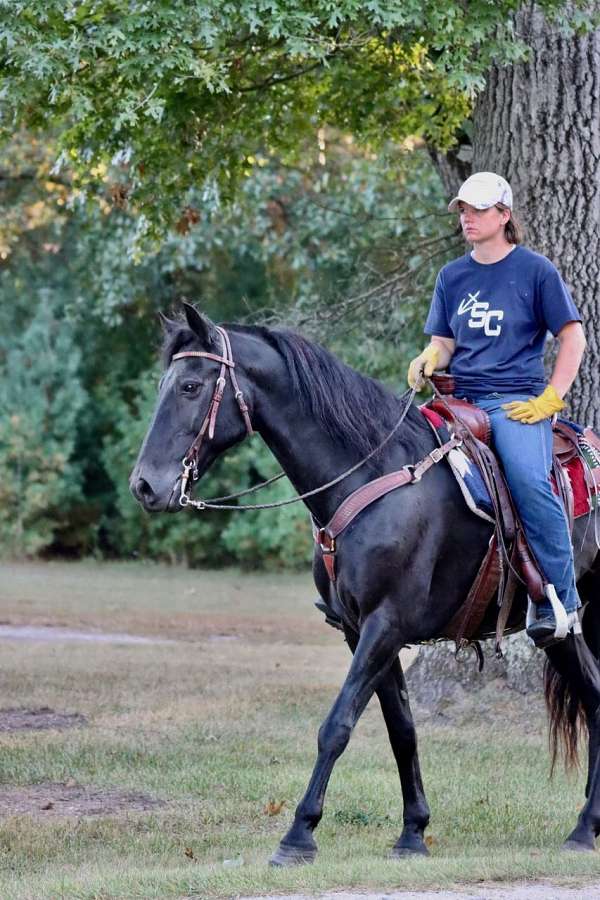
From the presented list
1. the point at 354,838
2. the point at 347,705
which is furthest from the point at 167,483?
the point at 354,838

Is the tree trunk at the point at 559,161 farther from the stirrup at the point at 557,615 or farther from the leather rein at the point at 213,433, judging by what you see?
the leather rein at the point at 213,433

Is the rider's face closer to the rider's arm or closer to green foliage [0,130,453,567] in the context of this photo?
the rider's arm

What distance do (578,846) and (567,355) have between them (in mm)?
2306

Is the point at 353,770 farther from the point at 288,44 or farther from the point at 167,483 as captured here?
the point at 288,44

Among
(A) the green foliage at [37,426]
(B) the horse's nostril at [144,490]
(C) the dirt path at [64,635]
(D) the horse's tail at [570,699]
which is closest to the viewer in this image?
(B) the horse's nostril at [144,490]

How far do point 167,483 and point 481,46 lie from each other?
4.90 metres

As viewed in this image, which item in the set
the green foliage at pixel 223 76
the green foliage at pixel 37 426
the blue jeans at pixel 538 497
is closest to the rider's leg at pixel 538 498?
the blue jeans at pixel 538 497

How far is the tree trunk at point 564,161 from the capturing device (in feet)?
Answer: 32.0

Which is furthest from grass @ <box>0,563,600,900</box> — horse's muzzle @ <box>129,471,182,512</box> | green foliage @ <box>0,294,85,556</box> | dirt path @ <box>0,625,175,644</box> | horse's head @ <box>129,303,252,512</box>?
green foliage @ <box>0,294,85,556</box>

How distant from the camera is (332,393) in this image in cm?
644

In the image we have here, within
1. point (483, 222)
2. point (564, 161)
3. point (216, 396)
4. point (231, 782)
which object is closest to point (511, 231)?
point (483, 222)

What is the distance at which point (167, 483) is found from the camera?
6008mm

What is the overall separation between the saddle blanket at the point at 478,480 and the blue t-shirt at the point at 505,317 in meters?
0.30

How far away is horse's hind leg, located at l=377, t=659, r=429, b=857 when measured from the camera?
21.6 feet
